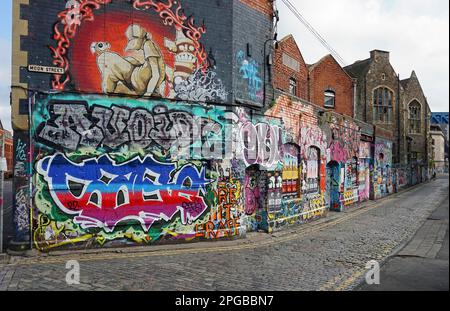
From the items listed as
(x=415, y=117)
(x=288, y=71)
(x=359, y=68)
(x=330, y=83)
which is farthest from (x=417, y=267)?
(x=415, y=117)

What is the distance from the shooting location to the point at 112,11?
902 cm

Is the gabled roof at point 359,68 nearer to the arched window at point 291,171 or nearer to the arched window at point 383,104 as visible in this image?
the arched window at point 383,104

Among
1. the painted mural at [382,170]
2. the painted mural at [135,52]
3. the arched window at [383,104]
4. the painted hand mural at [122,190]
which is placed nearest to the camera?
the painted hand mural at [122,190]

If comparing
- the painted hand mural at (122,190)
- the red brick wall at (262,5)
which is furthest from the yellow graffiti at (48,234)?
the red brick wall at (262,5)

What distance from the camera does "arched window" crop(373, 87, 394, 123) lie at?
1458 inches

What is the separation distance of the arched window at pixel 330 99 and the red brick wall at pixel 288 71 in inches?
167

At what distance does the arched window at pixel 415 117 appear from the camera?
43.3 meters

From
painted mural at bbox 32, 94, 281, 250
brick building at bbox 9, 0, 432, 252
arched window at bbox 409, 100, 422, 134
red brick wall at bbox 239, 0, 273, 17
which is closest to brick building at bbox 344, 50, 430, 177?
arched window at bbox 409, 100, 422, 134

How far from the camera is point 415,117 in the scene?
43594 millimetres

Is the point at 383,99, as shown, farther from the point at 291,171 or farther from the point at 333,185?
the point at 291,171

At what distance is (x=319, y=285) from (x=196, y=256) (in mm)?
2959

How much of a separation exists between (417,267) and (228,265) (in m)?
3.82

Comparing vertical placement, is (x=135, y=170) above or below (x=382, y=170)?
above

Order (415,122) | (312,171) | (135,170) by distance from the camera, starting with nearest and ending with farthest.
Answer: (135,170) → (312,171) → (415,122)
